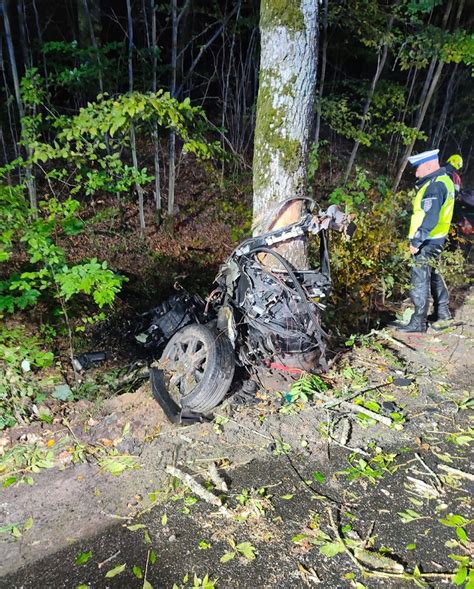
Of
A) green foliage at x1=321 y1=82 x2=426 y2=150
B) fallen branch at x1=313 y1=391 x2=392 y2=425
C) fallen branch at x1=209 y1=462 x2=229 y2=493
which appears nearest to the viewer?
fallen branch at x1=209 y1=462 x2=229 y2=493

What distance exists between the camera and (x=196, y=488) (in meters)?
2.95

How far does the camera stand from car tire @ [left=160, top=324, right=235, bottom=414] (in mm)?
3779

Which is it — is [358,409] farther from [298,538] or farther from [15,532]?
[15,532]

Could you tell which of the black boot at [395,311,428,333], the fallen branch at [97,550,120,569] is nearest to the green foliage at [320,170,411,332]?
the black boot at [395,311,428,333]

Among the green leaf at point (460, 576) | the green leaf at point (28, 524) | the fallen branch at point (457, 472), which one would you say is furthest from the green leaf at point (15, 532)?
the fallen branch at point (457, 472)

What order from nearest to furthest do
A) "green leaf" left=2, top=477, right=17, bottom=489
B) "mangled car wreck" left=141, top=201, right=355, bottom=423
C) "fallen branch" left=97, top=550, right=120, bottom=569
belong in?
"fallen branch" left=97, top=550, right=120, bottom=569 → "green leaf" left=2, top=477, right=17, bottom=489 → "mangled car wreck" left=141, top=201, right=355, bottom=423

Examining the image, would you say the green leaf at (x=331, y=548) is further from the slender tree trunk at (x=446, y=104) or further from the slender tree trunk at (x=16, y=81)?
the slender tree trunk at (x=446, y=104)

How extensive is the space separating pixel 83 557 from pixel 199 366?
6.13 ft

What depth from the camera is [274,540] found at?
256 centimetres

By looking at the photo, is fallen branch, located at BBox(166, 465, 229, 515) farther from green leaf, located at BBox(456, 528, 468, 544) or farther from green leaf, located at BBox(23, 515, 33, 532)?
green leaf, located at BBox(456, 528, 468, 544)

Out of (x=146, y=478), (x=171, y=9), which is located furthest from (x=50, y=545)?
(x=171, y=9)

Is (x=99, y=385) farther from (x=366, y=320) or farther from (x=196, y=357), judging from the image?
(x=366, y=320)

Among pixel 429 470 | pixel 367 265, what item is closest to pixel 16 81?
pixel 367 265

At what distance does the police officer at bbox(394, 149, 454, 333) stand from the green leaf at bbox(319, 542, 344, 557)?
372 cm
